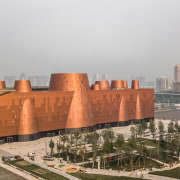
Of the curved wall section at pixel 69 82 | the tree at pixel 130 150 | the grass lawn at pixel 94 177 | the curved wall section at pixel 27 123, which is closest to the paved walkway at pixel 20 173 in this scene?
the grass lawn at pixel 94 177

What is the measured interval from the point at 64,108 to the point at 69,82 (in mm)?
6672

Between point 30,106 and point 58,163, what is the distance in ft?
68.6

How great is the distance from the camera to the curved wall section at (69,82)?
7025cm

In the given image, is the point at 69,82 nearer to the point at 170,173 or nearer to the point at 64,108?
the point at 64,108

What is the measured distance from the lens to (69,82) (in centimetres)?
7038

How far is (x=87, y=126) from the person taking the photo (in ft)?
230

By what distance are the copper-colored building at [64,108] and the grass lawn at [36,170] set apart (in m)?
16.5

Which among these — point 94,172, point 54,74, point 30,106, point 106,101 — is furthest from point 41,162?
point 106,101

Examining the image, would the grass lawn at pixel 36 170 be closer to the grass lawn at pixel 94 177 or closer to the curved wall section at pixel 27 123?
the grass lawn at pixel 94 177

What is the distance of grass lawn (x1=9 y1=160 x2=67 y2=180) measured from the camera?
37.0 meters

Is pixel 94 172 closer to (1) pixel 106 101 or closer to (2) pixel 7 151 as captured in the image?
(2) pixel 7 151

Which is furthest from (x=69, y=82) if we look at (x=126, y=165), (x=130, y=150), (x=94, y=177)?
(x=94, y=177)

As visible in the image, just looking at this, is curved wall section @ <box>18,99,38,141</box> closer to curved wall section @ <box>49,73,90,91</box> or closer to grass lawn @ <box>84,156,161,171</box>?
curved wall section @ <box>49,73,90,91</box>

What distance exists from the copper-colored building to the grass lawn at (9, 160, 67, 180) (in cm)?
1650
